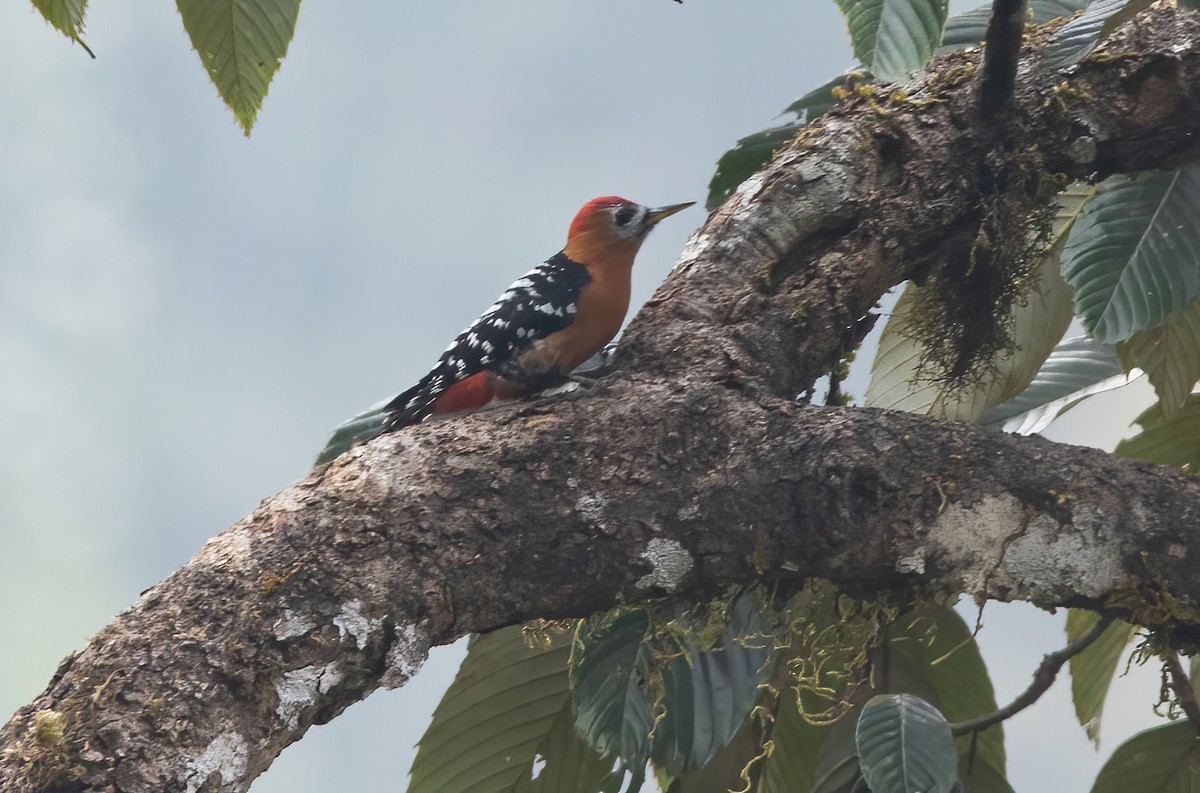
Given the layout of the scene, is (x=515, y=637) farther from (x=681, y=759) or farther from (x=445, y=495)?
(x=445, y=495)

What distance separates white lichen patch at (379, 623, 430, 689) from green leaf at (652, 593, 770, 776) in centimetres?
70

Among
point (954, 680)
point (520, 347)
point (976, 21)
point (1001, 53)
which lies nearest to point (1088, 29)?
point (1001, 53)

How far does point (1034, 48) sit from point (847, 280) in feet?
2.48

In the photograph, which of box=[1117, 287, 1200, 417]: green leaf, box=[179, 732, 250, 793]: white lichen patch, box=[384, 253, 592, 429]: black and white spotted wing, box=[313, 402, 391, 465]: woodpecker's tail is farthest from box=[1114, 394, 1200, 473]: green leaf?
box=[179, 732, 250, 793]: white lichen patch

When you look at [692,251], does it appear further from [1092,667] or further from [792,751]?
[1092,667]

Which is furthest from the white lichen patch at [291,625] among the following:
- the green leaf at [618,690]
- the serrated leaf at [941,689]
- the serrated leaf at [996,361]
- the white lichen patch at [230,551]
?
the serrated leaf at [996,361]

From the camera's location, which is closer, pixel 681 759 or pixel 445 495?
pixel 445 495

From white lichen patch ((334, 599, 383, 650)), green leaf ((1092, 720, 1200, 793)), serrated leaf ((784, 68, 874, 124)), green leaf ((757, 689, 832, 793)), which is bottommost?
green leaf ((1092, 720, 1200, 793))

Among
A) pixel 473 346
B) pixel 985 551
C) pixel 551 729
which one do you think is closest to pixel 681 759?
pixel 551 729

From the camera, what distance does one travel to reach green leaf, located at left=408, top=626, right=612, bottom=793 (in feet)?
8.63

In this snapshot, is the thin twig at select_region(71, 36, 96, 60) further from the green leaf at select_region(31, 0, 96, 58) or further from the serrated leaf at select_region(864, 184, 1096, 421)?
the serrated leaf at select_region(864, 184, 1096, 421)

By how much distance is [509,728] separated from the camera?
2668mm

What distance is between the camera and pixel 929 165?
8.39 ft

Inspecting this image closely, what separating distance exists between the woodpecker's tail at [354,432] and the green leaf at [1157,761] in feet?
6.50
